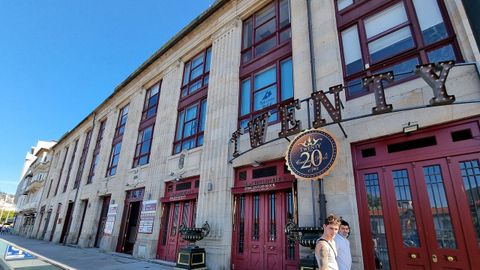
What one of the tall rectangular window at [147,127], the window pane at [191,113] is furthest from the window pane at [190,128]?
the tall rectangular window at [147,127]

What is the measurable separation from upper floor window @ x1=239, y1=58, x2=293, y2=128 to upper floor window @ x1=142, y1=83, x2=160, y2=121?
6903mm

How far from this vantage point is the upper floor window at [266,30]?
957cm

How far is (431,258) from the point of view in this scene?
462 centimetres

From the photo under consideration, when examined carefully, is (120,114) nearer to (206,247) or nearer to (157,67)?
(157,67)

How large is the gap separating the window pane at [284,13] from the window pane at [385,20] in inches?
127

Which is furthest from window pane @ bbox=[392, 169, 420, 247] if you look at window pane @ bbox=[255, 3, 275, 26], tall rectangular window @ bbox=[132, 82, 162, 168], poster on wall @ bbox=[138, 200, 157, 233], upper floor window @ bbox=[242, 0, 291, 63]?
tall rectangular window @ bbox=[132, 82, 162, 168]

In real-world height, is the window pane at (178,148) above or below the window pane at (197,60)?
below

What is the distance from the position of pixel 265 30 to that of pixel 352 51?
4278 millimetres

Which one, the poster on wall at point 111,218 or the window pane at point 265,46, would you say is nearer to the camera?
the window pane at point 265,46

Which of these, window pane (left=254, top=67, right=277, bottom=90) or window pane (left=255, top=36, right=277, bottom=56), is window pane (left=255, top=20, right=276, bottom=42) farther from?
window pane (left=254, top=67, right=277, bottom=90)

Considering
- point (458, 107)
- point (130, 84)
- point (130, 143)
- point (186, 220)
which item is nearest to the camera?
point (458, 107)

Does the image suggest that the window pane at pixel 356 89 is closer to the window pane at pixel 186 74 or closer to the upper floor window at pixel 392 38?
the upper floor window at pixel 392 38

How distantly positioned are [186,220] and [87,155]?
14.7 m

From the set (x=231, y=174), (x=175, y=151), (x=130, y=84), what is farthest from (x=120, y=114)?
(x=231, y=174)
